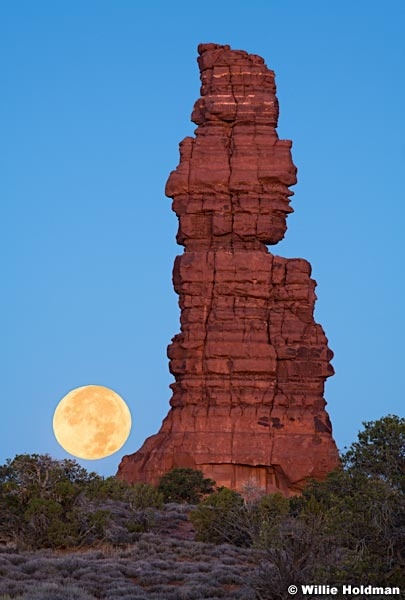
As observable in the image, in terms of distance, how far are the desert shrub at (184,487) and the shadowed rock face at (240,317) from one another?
826cm

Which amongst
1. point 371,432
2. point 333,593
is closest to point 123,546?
point 371,432

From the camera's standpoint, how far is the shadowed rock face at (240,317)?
7344cm

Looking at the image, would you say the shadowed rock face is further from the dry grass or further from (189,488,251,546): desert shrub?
the dry grass

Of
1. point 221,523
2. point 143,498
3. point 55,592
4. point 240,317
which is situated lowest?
point 55,592

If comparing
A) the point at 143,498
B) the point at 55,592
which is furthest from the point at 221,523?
the point at 55,592

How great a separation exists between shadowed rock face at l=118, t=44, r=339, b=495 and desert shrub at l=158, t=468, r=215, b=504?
8.26 meters

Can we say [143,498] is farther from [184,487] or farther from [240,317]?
[240,317]

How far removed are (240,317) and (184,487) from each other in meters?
15.7

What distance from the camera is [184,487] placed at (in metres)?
62.6

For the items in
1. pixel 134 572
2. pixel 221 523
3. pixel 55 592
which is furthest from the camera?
pixel 221 523

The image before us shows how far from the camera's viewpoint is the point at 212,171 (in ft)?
256

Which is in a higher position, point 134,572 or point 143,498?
point 143,498

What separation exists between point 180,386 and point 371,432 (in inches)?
1828

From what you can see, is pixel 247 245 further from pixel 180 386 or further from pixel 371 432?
pixel 371 432
